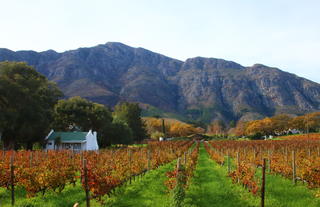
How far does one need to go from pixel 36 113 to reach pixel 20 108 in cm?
294

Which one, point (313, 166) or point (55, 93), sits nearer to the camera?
point (313, 166)

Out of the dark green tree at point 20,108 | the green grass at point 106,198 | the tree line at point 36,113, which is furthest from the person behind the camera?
the tree line at point 36,113

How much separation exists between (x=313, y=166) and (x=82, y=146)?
4266cm

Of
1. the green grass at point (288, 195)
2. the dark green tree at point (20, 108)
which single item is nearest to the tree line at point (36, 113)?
the dark green tree at point (20, 108)

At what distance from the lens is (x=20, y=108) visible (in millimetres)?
39219

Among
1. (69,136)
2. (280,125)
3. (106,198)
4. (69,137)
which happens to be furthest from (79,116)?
(280,125)

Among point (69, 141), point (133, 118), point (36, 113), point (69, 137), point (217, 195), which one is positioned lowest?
point (69, 141)

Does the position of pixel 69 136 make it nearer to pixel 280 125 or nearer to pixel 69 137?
pixel 69 137

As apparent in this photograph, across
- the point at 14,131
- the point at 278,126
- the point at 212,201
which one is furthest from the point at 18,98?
the point at 278,126

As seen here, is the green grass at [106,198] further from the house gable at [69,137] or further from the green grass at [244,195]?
the house gable at [69,137]

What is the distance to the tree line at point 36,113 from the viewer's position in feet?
125

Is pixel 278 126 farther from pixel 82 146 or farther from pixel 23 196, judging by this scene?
pixel 23 196

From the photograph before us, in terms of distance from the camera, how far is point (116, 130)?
207 ft

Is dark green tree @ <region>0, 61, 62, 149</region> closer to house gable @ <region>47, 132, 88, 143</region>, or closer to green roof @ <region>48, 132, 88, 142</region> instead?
house gable @ <region>47, 132, 88, 143</region>
